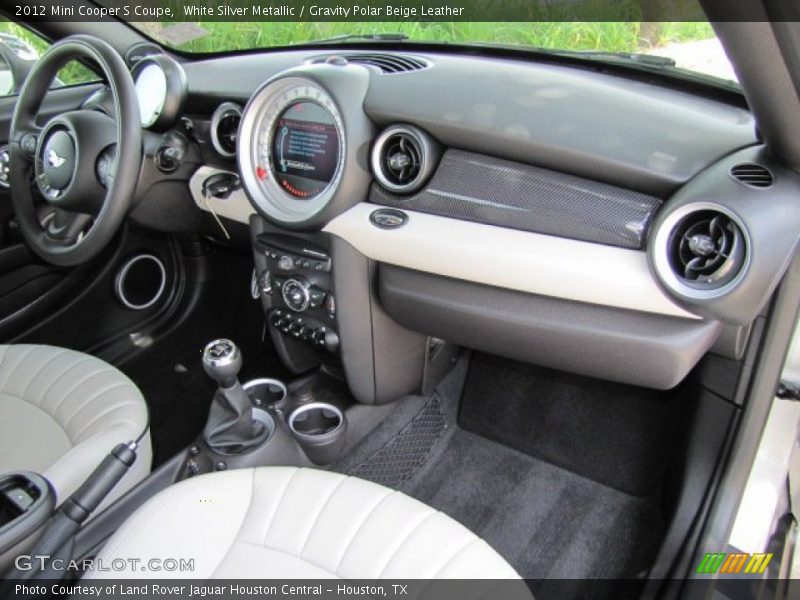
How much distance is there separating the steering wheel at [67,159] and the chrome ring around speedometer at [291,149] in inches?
9.6

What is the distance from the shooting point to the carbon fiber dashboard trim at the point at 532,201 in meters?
1.10

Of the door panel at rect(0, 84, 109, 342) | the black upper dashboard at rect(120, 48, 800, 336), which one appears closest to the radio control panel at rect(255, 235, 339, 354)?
the black upper dashboard at rect(120, 48, 800, 336)

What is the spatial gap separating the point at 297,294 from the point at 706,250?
89cm

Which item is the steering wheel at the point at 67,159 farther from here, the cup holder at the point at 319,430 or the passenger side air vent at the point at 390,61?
the cup holder at the point at 319,430

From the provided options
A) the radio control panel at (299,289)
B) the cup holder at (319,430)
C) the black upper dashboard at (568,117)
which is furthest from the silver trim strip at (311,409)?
the black upper dashboard at (568,117)

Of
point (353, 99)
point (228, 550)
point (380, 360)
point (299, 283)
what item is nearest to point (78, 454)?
Result: point (228, 550)

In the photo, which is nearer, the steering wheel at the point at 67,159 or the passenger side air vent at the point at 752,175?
the passenger side air vent at the point at 752,175

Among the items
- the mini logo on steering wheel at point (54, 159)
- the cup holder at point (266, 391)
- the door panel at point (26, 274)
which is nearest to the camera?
the mini logo on steering wheel at point (54, 159)

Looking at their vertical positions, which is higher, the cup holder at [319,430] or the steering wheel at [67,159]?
the steering wheel at [67,159]

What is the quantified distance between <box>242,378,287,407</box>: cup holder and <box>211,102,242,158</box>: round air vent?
571 mm

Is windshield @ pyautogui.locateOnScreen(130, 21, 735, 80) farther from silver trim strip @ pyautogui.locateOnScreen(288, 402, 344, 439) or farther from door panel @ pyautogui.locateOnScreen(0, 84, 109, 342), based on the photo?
silver trim strip @ pyautogui.locateOnScreen(288, 402, 344, 439)

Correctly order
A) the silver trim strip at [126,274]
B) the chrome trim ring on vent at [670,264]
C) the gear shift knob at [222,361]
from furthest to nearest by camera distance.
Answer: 1. the silver trim strip at [126,274]
2. the gear shift knob at [222,361]
3. the chrome trim ring on vent at [670,264]

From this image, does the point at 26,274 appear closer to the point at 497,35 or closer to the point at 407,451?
the point at 407,451

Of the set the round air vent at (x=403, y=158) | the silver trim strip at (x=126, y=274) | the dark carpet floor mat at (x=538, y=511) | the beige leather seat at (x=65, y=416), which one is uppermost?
the round air vent at (x=403, y=158)
